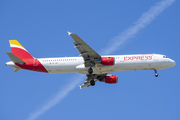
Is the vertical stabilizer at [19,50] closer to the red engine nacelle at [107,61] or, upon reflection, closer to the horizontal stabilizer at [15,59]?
the horizontal stabilizer at [15,59]

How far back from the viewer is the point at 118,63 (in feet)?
208

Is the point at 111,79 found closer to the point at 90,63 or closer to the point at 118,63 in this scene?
the point at 118,63

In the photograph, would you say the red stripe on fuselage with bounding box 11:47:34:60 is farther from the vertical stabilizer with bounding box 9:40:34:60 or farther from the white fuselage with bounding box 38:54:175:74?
the white fuselage with bounding box 38:54:175:74

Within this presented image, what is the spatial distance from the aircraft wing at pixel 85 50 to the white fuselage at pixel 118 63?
172cm

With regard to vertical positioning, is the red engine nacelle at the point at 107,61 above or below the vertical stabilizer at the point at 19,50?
below

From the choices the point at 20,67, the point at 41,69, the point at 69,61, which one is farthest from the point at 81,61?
the point at 20,67

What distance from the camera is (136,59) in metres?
63.5

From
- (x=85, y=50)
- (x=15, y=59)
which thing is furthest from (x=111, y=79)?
(x=15, y=59)

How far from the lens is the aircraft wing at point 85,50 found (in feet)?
193

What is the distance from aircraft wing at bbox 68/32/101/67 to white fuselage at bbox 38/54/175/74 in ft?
5.66

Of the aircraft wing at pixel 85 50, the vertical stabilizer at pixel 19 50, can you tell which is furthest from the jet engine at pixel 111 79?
the vertical stabilizer at pixel 19 50

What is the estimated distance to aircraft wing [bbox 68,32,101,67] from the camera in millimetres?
58969

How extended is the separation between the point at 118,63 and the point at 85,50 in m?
7.15

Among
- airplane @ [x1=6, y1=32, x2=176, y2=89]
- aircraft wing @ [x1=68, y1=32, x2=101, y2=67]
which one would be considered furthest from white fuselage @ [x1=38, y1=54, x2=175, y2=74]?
aircraft wing @ [x1=68, y1=32, x2=101, y2=67]
